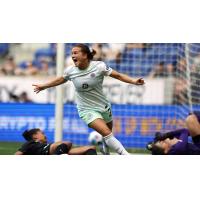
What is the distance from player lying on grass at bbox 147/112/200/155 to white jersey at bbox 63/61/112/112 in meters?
0.83

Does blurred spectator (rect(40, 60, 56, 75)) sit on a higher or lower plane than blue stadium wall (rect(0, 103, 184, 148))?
higher

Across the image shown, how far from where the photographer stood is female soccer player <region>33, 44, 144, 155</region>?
245 inches

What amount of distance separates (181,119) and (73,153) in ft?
15.1

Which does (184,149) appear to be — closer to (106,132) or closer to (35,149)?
(106,132)

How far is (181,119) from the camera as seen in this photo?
33.6ft

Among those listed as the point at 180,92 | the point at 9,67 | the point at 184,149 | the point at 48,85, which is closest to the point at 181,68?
the point at 180,92

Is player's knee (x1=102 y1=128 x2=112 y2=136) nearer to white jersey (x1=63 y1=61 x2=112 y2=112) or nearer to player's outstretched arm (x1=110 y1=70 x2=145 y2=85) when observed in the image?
white jersey (x1=63 y1=61 x2=112 y2=112)

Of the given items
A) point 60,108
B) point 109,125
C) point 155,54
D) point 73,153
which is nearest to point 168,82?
point 155,54

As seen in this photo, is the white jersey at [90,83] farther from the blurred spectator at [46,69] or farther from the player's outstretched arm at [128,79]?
the blurred spectator at [46,69]

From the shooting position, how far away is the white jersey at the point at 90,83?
6285 mm

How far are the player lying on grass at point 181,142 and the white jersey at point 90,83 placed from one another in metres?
0.83

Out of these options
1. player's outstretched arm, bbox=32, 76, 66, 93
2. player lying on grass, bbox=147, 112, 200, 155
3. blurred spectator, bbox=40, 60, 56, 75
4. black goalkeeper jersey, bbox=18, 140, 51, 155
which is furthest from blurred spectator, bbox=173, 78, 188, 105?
black goalkeeper jersey, bbox=18, 140, 51, 155

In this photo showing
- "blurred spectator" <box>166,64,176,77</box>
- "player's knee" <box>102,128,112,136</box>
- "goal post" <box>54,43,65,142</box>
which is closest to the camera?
"player's knee" <box>102,128,112,136</box>

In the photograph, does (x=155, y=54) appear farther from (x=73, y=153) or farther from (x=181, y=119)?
(x=73, y=153)
